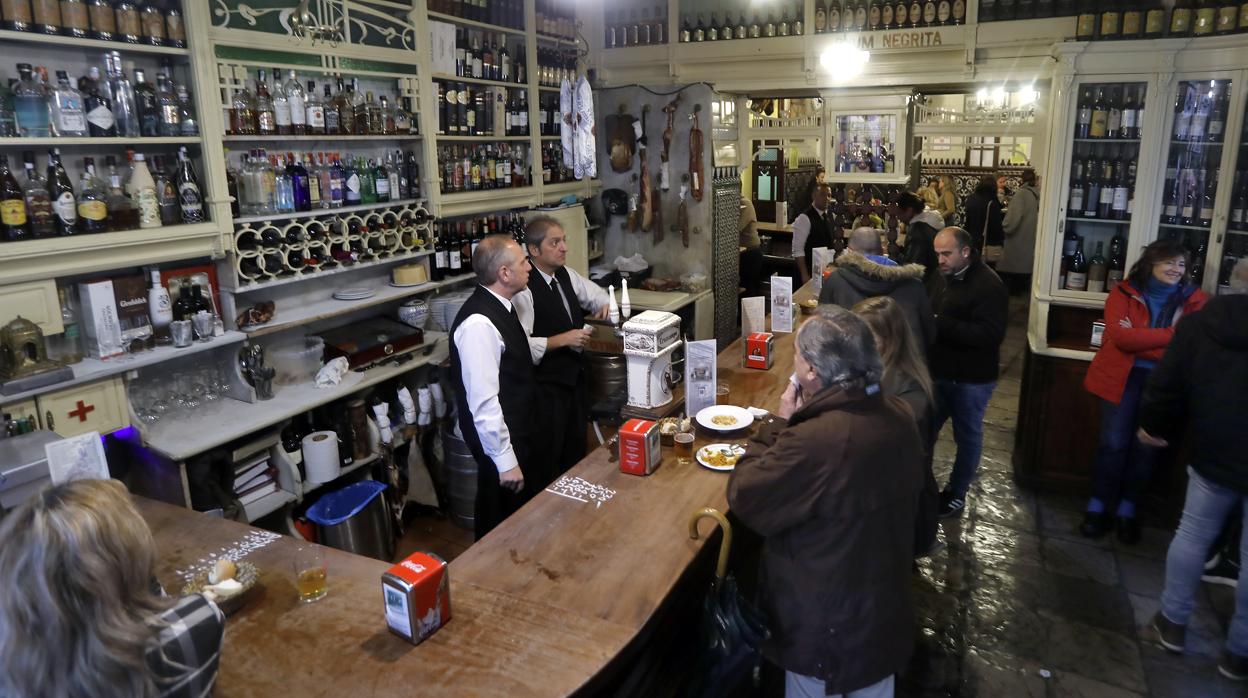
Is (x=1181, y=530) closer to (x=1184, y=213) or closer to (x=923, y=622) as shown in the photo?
(x=923, y=622)

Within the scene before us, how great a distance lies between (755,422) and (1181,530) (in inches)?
70.4

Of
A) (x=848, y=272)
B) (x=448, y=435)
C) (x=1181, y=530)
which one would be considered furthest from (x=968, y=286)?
(x=448, y=435)

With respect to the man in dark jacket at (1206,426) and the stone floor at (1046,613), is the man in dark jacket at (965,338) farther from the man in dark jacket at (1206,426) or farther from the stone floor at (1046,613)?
the man in dark jacket at (1206,426)

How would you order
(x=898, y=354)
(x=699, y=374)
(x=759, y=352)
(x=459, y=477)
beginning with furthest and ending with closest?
(x=459, y=477), (x=759, y=352), (x=699, y=374), (x=898, y=354)

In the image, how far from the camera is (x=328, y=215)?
4.25 m

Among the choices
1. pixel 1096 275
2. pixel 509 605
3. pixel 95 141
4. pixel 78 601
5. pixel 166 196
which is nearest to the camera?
pixel 78 601

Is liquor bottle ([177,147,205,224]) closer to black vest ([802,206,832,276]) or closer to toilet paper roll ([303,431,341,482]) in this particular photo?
toilet paper roll ([303,431,341,482])

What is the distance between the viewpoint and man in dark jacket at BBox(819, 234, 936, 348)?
368 centimetres

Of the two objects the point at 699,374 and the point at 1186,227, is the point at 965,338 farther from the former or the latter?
the point at 1186,227

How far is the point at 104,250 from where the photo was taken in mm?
3223

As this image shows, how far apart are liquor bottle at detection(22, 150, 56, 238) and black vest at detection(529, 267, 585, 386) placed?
1.93m

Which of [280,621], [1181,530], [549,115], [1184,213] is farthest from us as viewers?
[549,115]

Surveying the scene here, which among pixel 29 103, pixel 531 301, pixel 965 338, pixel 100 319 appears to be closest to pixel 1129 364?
pixel 965 338

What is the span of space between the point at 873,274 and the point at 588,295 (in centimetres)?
143
